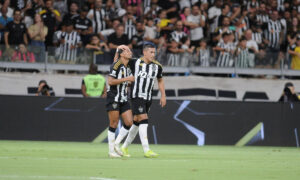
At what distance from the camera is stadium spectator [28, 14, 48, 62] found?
762 inches

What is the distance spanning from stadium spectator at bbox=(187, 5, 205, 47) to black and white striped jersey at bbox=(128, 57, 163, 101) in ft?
29.1

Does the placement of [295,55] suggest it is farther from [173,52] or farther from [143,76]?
[143,76]

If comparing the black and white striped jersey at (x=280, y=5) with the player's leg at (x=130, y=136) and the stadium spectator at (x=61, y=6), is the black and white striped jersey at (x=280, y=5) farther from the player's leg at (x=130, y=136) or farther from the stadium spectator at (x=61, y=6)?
the player's leg at (x=130, y=136)

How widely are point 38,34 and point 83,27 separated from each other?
55.7 inches

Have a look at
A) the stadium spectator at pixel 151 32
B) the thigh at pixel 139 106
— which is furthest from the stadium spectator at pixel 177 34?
the thigh at pixel 139 106

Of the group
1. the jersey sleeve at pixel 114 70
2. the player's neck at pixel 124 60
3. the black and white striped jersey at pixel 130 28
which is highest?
the black and white striped jersey at pixel 130 28

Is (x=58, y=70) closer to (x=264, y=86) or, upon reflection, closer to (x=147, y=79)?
(x=264, y=86)

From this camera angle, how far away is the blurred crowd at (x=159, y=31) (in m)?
19.4

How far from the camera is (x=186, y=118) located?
17.6 metres

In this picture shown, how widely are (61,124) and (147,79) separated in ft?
19.8

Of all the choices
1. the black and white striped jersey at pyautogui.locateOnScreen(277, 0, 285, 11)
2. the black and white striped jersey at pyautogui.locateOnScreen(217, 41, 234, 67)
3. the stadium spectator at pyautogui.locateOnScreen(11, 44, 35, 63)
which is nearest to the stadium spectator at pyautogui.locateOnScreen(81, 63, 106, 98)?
the stadium spectator at pyautogui.locateOnScreen(11, 44, 35, 63)

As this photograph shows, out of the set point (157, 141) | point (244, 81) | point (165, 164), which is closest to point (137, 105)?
point (165, 164)

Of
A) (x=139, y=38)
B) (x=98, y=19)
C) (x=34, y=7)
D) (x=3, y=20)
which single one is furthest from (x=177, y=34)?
(x=3, y=20)

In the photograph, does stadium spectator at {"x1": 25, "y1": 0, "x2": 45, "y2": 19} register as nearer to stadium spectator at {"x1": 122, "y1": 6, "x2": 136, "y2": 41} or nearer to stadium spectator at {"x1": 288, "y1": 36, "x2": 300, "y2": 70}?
stadium spectator at {"x1": 122, "y1": 6, "x2": 136, "y2": 41}
